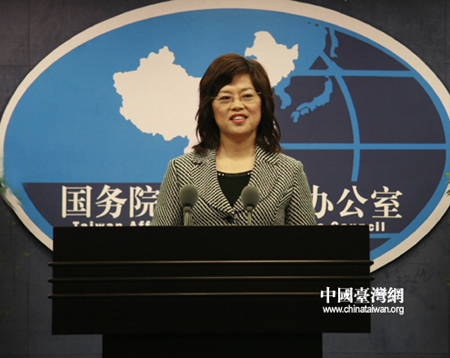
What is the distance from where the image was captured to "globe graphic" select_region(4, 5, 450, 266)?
385 centimetres

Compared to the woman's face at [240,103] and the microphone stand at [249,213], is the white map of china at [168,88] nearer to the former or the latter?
the woman's face at [240,103]

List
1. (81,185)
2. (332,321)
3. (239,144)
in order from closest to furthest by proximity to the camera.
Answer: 1. (332,321)
2. (239,144)
3. (81,185)

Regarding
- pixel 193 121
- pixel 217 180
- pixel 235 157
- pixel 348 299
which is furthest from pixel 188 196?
pixel 193 121

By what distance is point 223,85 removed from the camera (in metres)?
2.04

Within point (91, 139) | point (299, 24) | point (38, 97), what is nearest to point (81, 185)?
point (91, 139)

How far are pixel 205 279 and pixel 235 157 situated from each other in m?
0.69

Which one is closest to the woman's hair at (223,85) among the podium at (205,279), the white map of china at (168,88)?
the podium at (205,279)

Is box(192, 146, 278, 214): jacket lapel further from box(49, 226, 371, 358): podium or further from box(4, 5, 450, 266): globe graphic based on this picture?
box(4, 5, 450, 266): globe graphic

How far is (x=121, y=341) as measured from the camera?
1.56m

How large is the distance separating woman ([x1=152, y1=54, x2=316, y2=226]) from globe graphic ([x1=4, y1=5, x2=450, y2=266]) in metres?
1.80

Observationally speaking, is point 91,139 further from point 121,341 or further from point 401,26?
point 121,341

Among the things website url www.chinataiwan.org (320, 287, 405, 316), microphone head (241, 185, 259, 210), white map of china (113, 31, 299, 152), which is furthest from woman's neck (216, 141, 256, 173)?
white map of china (113, 31, 299, 152)

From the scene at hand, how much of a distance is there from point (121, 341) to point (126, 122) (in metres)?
2.48

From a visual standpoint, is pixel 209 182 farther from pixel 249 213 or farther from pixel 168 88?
pixel 168 88
